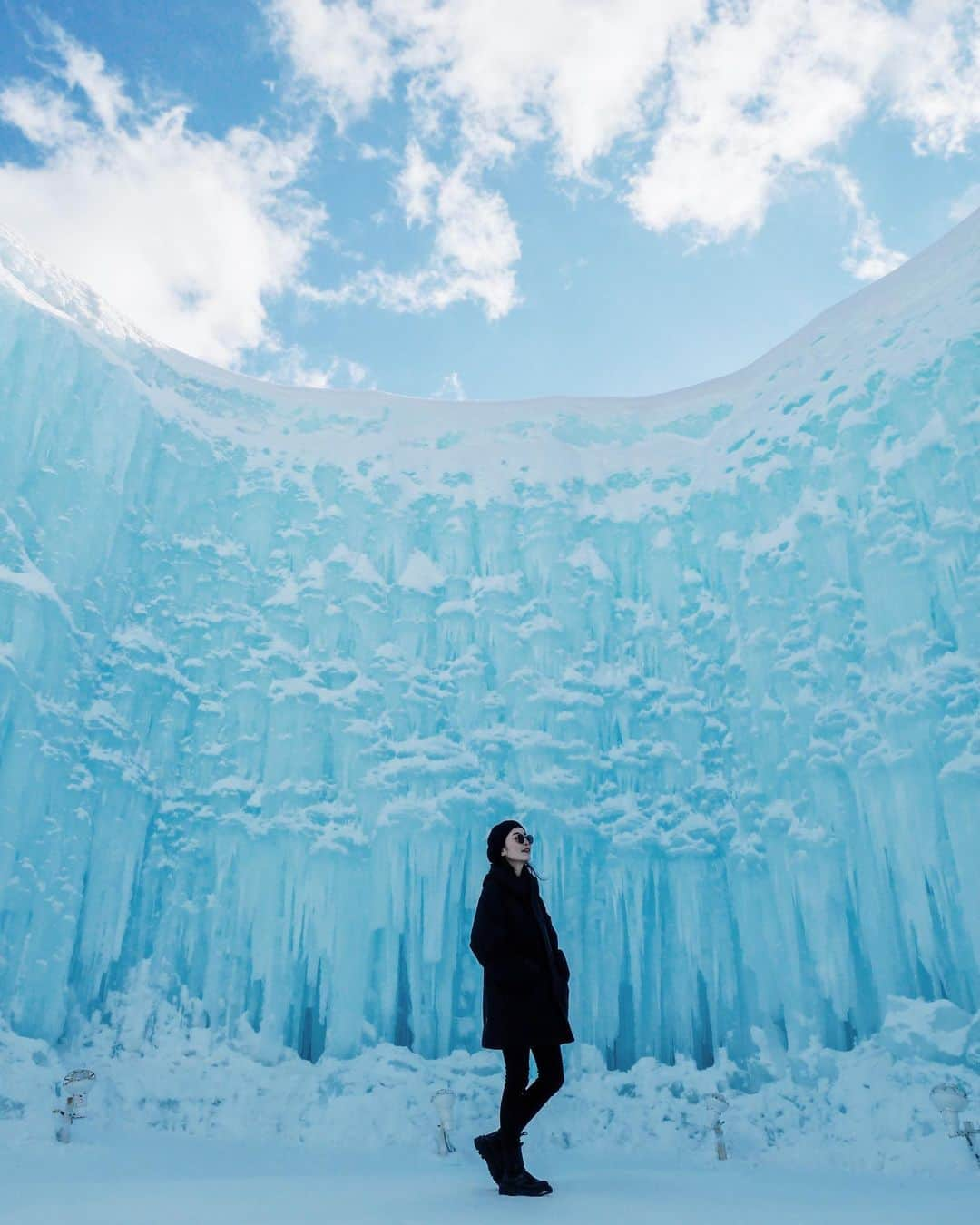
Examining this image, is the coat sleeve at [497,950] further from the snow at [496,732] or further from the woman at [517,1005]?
the snow at [496,732]

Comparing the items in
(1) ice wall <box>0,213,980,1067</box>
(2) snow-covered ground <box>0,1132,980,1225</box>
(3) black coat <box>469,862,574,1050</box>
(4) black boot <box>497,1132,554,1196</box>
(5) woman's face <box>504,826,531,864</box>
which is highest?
(1) ice wall <box>0,213,980,1067</box>

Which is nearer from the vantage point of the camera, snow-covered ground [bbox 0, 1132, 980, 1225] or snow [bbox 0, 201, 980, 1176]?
snow-covered ground [bbox 0, 1132, 980, 1225]

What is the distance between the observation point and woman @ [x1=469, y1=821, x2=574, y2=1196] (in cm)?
342

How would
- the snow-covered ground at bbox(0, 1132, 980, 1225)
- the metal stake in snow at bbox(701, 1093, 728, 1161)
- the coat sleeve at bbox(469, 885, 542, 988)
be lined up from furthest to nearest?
the metal stake in snow at bbox(701, 1093, 728, 1161), the coat sleeve at bbox(469, 885, 542, 988), the snow-covered ground at bbox(0, 1132, 980, 1225)

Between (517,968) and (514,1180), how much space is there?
73cm

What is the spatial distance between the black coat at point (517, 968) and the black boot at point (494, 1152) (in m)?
0.31

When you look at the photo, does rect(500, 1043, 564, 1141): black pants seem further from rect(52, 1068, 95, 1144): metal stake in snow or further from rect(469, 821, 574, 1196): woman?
rect(52, 1068, 95, 1144): metal stake in snow

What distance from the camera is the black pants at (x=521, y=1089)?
3.40 m

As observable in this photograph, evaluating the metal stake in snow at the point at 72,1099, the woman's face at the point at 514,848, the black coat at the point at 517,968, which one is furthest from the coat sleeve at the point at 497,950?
the metal stake in snow at the point at 72,1099

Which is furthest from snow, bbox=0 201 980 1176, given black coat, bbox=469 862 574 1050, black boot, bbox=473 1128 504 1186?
black coat, bbox=469 862 574 1050

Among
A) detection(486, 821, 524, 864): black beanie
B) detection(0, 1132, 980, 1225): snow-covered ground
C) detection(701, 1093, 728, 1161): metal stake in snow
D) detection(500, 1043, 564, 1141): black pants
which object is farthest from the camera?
detection(701, 1093, 728, 1161): metal stake in snow

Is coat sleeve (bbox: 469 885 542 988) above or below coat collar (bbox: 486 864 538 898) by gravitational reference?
below

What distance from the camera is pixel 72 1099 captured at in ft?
18.1

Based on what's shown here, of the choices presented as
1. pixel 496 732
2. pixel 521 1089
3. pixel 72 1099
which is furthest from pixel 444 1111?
pixel 496 732
